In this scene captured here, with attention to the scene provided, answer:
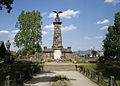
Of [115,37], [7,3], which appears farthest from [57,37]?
[7,3]

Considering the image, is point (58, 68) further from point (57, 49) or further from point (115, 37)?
point (115, 37)

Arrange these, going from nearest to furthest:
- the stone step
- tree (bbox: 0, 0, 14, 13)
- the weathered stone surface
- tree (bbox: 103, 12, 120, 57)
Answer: tree (bbox: 0, 0, 14, 13), the stone step, the weathered stone surface, tree (bbox: 103, 12, 120, 57)

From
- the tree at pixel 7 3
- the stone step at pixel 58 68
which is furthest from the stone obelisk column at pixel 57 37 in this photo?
the tree at pixel 7 3

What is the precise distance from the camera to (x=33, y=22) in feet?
125

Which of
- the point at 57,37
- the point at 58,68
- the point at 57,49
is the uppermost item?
the point at 57,37

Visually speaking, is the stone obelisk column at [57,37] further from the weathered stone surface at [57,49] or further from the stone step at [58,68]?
the stone step at [58,68]

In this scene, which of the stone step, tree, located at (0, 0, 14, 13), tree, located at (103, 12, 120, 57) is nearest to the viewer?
tree, located at (0, 0, 14, 13)

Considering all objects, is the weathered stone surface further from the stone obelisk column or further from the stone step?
the stone step

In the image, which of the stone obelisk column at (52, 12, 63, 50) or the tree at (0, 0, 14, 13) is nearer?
the tree at (0, 0, 14, 13)

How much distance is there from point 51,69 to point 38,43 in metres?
17.1

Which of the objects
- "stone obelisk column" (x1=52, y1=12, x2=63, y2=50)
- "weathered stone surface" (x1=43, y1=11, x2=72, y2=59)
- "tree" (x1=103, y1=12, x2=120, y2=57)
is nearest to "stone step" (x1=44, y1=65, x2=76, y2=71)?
"weathered stone surface" (x1=43, y1=11, x2=72, y2=59)

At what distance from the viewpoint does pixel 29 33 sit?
1453 inches

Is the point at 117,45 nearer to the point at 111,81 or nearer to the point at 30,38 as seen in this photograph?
the point at 30,38

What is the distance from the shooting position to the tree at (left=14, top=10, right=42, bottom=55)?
119 ft
